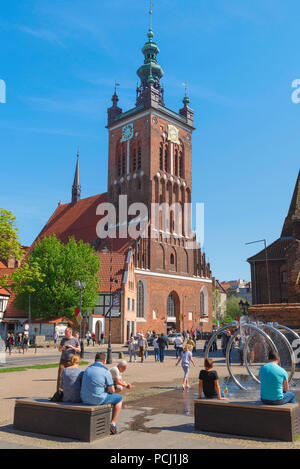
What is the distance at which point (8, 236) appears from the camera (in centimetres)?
2569

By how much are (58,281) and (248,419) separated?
34.4 metres

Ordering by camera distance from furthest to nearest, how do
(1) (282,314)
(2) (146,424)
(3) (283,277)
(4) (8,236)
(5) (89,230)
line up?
(5) (89,230), (3) (283,277), (4) (8,236), (1) (282,314), (2) (146,424)

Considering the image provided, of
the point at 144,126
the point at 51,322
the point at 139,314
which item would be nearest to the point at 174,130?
the point at 144,126

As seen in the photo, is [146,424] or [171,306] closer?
[146,424]

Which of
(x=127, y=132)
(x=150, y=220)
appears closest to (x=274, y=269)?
(x=150, y=220)

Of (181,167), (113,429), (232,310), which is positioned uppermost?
(181,167)

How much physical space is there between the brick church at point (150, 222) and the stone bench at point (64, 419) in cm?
3947

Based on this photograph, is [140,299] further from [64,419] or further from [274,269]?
[64,419]

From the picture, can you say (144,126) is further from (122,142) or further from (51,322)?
(51,322)

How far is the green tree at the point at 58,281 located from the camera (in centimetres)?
3897

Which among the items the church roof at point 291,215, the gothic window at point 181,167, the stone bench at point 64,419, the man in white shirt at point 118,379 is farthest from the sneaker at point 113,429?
the gothic window at point 181,167

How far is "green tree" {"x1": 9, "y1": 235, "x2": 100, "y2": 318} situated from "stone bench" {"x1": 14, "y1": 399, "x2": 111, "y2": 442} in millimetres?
32101

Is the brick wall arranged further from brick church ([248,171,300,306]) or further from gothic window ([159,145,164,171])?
gothic window ([159,145,164,171])
